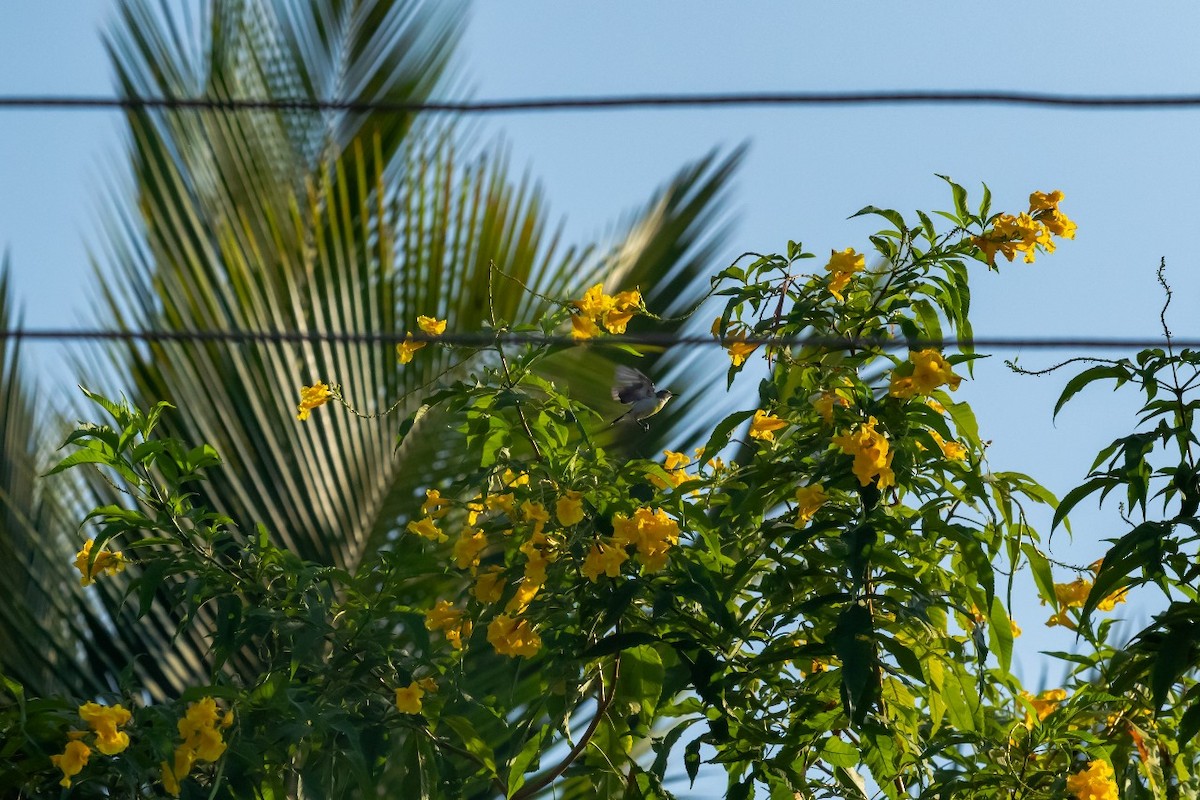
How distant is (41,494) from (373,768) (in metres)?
2.26

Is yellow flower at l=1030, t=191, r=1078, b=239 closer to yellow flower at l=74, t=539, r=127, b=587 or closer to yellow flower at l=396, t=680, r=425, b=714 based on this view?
yellow flower at l=396, t=680, r=425, b=714

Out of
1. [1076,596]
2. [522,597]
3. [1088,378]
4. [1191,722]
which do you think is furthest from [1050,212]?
[522,597]

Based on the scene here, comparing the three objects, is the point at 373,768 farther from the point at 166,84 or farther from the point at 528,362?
the point at 166,84

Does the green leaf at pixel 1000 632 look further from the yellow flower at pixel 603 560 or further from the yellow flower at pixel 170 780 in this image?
the yellow flower at pixel 170 780

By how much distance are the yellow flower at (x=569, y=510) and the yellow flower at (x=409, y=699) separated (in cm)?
32

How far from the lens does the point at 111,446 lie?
204 centimetres

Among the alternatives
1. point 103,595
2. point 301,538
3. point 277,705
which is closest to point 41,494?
point 103,595

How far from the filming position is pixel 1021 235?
6.93 feet

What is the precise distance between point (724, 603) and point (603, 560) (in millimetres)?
179

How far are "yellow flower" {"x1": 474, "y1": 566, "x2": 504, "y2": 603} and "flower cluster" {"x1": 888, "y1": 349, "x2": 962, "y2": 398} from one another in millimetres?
656

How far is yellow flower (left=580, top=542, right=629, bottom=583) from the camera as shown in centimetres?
189

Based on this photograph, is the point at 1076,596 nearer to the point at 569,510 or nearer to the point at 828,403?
the point at 828,403

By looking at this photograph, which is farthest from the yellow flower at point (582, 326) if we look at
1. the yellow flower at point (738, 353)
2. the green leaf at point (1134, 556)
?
the green leaf at point (1134, 556)

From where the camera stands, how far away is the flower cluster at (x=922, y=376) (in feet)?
6.12
